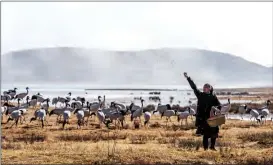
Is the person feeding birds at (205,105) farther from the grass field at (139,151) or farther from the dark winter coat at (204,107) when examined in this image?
the grass field at (139,151)

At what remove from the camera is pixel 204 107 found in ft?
54.2

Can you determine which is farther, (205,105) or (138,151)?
(205,105)

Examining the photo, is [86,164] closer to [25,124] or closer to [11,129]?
[11,129]

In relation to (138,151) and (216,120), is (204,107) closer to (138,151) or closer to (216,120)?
(216,120)

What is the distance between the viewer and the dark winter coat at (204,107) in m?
16.4

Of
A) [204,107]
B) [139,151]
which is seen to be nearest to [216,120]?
[204,107]

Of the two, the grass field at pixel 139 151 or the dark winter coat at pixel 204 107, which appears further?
the dark winter coat at pixel 204 107

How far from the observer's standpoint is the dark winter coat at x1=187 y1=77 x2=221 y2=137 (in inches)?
647

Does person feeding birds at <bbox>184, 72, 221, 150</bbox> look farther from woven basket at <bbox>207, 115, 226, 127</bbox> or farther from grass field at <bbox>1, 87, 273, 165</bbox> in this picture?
grass field at <bbox>1, 87, 273, 165</bbox>

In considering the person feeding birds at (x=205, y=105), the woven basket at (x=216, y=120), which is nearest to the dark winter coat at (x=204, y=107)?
the person feeding birds at (x=205, y=105)

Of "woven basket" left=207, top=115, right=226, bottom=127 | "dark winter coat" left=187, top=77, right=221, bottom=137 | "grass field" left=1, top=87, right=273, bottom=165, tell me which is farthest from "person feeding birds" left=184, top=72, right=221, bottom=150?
"grass field" left=1, top=87, right=273, bottom=165

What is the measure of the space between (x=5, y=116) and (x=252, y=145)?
62.5 ft

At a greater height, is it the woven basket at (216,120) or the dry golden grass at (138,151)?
the woven basket at (216,120)

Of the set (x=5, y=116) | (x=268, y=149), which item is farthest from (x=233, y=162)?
(x=5, y=116)
